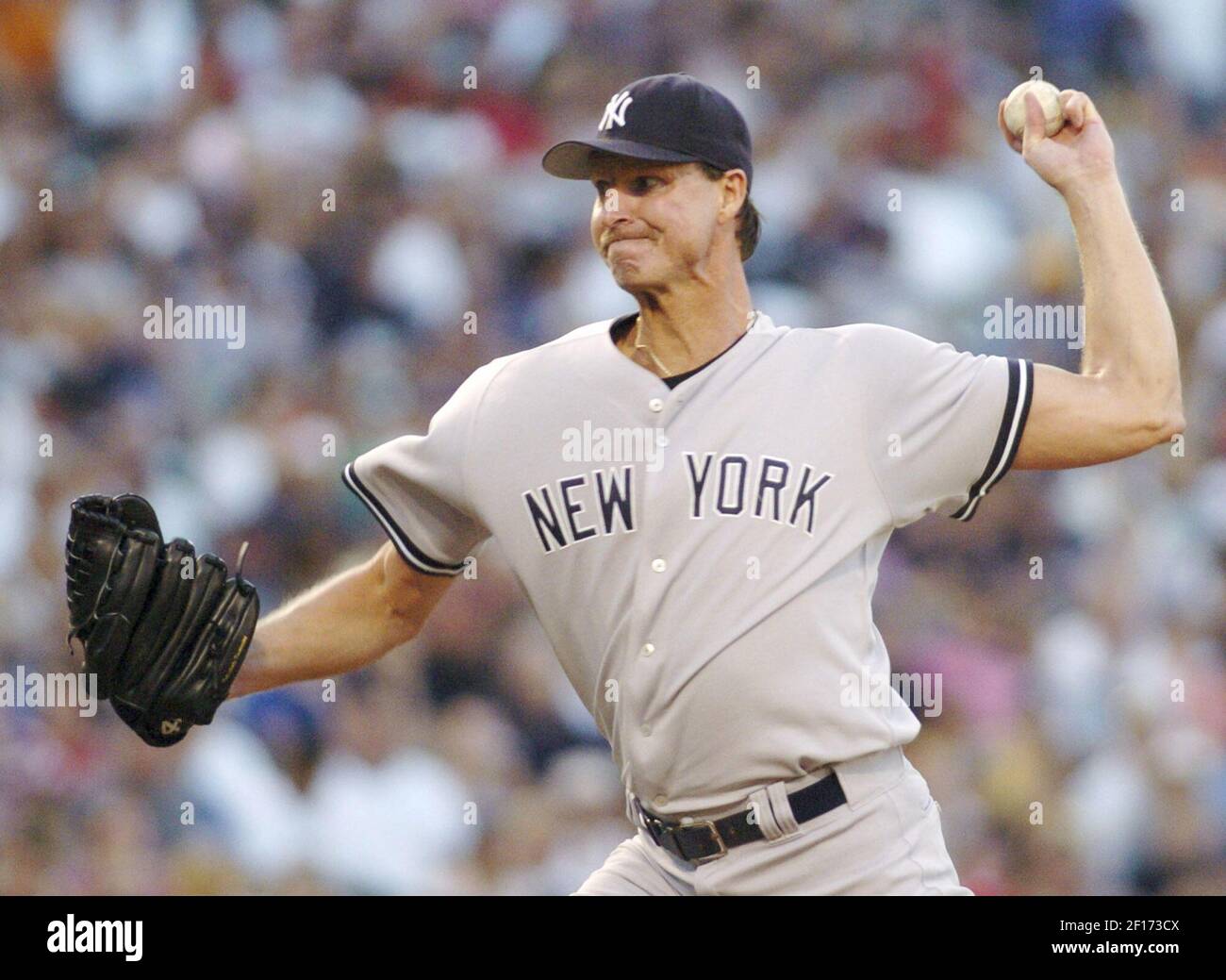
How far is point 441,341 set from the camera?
476cm

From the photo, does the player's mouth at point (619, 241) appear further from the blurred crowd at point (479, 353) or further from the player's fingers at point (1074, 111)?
the blurred crowd at point (479, 353)

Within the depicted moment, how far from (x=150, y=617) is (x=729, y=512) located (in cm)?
85

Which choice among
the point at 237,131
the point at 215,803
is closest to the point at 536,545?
the point at 215,803

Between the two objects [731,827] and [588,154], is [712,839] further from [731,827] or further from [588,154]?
[588,154]

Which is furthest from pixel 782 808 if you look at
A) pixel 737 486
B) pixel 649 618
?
pixel 737 486

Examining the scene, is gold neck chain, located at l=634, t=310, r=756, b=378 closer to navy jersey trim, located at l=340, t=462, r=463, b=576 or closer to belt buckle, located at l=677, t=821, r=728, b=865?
navy jersey trim, located at l=340, t=462, r=463, b=576

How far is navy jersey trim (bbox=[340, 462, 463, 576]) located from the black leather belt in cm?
53

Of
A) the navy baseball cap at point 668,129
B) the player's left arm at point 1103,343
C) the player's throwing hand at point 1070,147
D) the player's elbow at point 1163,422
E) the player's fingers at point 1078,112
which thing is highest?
the navy baseball cap at point 668,129

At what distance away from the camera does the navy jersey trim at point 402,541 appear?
2.63 m

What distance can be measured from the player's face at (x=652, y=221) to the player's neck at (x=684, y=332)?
0.04 metres

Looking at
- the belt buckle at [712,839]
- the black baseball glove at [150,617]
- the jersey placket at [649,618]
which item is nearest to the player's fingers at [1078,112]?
the jersey placket at [649,618]
